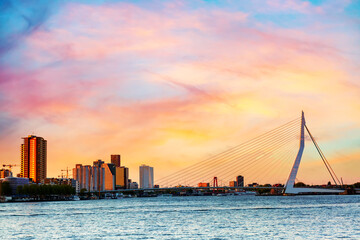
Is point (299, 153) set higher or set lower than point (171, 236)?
higher

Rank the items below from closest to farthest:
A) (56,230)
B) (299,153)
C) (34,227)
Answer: (56,230)
(34,227)
(299,153)

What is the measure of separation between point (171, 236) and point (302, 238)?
35.1 ft

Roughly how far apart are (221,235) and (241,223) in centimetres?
1118

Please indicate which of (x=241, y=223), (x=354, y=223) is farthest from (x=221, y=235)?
(x=354, y=223)

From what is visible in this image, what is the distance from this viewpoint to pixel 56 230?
53094mm

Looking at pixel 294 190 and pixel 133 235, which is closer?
pixel 133 235

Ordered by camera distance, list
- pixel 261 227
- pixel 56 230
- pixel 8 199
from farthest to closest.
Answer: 1. pixel 8 199
2. pixel 56 230
3. pixel 261 227

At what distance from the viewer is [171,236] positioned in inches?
1746

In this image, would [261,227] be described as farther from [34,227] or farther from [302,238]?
[34,227]

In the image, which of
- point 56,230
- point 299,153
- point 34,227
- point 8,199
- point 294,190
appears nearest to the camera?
point 56,230

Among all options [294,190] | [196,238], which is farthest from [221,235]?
[294,190]

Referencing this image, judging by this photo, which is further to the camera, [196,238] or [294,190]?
[294,190]

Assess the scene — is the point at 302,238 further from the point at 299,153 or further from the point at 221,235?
the point at 299,153

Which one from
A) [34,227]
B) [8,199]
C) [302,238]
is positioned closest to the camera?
[302,238]
